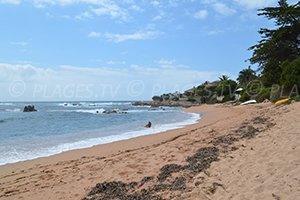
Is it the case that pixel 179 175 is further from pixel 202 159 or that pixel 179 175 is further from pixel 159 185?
pixel 202 159

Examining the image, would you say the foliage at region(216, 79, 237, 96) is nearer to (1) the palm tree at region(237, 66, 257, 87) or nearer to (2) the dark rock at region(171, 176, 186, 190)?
(1) the palm tree at region(237, 66, 257, 87)

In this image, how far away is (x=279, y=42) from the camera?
28562mm

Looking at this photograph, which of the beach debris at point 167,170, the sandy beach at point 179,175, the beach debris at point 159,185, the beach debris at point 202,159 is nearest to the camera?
the sandy beach at point 179,175

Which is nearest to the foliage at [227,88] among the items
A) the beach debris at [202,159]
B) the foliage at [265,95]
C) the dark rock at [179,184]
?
the foliage at [265,95]

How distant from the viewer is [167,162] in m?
7.13

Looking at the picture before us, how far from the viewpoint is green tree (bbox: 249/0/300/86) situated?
27936 millimetres

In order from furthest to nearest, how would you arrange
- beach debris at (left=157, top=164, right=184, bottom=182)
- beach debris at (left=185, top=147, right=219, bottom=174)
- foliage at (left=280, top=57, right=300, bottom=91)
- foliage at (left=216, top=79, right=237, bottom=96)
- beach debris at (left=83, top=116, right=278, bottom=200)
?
foliage at (left=216, top=79, right=237, bottom=96), foliage at (left=280, top=57, right=300, bottom=91), beach debris at (left=185, top=147, right=219, bottom=174), beach debris at (left=157, top=164, right=184, bottom=182), beach debris at (left=83, top=116, right=278, bottom=200)

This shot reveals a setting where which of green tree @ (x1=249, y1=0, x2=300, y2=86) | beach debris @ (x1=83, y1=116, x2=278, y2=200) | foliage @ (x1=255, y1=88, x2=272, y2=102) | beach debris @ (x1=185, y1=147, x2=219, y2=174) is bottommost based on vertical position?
beach debris @ (x1=83, y1=116, x2=278, y2=200)

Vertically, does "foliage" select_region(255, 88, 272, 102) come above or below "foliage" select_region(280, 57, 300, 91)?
below

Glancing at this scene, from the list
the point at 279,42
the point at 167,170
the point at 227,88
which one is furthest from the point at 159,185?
the point at 227,88

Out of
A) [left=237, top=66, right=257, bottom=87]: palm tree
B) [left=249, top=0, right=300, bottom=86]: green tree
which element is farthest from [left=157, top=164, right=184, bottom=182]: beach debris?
[left=237, top=66, right=257, bottom=87]: palm tree

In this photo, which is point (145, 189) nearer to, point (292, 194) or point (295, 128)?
point (292, 194)

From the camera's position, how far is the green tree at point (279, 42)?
91.7ft

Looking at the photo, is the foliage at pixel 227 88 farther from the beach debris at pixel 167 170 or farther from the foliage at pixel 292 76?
the beach debris at pixel 167 170
